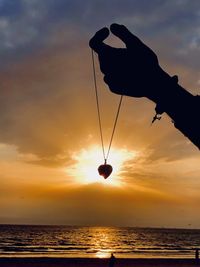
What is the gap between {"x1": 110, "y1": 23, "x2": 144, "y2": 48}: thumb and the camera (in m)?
3.28

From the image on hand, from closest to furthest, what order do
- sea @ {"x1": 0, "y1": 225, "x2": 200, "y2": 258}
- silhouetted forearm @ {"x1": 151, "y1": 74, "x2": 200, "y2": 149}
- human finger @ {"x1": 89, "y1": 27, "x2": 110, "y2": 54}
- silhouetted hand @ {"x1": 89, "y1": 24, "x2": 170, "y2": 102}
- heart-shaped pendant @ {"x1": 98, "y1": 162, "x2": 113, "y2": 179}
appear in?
silhouetted forearm @ {"x1": 151, "y1": 74, "x2": 200, "y2": 149} → silhouetted hand @ {"x1": 89, "y1": 24, "x2": 170, "y2": 102} → human finger @ {"x1": 89, "y1": 27, "x2": 110, "y2": 54} → heart-shaped pendant @ {"x1": 98, "y1": 162, "x2": 113, "y2": 179} → sea @ {"x1": 0, "y1": 225, "x2": 200, "y2": 258}

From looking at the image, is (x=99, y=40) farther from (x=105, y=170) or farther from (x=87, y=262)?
(x=87, y=262)

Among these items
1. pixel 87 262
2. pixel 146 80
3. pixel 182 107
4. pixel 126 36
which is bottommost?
pixel 87 262

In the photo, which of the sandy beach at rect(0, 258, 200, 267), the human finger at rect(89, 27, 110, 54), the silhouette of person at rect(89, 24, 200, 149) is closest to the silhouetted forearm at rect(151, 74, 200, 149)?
the silhouette of person at rect(89, 24, 200, 149)

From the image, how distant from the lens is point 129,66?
341cm

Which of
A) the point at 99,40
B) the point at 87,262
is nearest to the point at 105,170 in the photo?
the point at 99,40

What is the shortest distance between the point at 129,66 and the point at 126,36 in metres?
0.26

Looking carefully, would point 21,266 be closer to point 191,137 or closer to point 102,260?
point 102,260

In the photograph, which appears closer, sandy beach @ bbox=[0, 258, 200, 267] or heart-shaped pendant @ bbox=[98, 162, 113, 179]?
heart-shaped pendant @ bbox=[98, 162, 113, 179]

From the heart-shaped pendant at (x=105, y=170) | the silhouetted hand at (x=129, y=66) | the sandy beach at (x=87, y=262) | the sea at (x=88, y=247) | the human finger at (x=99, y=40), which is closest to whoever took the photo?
the silhouetted hand at (x=129, y=66)

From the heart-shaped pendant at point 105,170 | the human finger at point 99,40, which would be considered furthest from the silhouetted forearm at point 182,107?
the heart-shaped pendant at point 105,170

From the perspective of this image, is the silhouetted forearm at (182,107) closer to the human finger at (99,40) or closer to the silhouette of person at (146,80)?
the silhouette of person at (146,80)

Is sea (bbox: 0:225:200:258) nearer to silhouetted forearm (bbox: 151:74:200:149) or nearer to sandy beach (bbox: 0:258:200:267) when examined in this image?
sandy beach (bbox: 0:258:200:267)

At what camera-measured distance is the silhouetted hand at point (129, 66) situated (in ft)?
10.7
